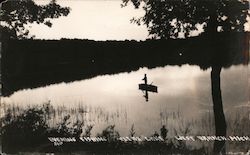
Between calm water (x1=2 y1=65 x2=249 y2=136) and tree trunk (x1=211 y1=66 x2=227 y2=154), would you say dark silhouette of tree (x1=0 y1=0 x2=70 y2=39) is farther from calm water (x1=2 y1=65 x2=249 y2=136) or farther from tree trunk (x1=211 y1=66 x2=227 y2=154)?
tree trunk (x1=211 y1=66 x2=227 y2=154)

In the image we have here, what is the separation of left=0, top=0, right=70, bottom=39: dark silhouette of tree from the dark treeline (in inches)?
1.7

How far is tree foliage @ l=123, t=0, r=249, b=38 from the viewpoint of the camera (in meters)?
1.45

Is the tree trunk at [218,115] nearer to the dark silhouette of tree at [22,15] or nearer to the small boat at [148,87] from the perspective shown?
the small boat at [148,87]

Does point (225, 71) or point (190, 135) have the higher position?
point (225, 71)

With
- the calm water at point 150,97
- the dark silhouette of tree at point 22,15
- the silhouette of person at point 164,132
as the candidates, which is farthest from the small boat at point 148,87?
the dark silhouette of tree at point 22,15

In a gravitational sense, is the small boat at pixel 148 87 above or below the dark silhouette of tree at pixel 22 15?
below

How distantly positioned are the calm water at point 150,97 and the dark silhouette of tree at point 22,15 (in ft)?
0.77

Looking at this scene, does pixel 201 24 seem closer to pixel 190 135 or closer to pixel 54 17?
pixel 190 135

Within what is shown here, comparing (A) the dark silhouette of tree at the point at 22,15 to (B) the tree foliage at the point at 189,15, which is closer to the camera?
(B) the tree foliage at the point at 189,15

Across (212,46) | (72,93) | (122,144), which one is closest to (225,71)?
(212,46)

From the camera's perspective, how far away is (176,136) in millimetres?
1492

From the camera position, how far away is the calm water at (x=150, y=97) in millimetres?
1465

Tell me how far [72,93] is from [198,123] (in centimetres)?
46

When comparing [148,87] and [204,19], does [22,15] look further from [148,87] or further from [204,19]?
[204,19]
